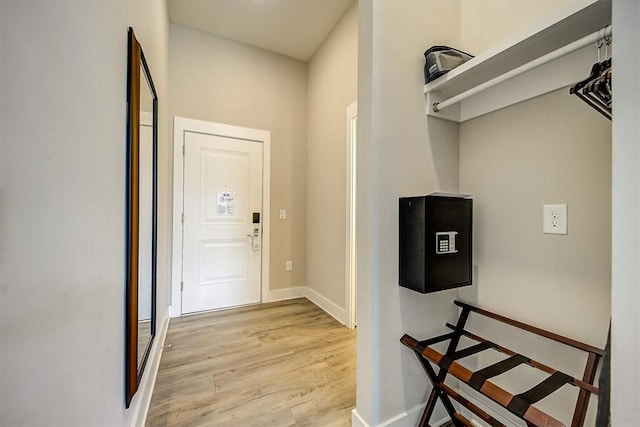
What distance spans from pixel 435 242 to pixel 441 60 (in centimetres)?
Result: 85

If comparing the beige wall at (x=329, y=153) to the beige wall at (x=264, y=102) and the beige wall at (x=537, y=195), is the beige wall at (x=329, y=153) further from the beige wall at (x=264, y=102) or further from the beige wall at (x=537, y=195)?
the beige wall at (x=537, y=195)

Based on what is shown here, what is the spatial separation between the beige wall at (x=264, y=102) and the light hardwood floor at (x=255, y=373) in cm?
94

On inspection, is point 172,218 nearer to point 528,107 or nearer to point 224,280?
point 224,280

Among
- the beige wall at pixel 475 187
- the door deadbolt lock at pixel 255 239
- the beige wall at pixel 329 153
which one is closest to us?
the beige wall at pixel 475 187

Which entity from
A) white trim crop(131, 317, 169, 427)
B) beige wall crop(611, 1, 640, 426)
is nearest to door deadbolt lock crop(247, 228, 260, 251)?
white trim crop(131, 317, 169, 427)

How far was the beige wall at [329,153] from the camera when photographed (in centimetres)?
265

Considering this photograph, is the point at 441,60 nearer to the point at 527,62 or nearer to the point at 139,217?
the point at 527,62

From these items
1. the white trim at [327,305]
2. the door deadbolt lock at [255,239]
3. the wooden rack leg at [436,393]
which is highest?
the door deadbolt lock at [255,239]

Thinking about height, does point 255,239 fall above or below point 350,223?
below

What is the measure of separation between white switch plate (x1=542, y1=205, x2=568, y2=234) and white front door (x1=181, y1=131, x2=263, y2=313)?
265 centimetres

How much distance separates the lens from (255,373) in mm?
1800

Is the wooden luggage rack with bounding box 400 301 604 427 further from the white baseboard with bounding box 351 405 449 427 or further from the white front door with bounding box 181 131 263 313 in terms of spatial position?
the white front door with bounding box 181 131 263 313

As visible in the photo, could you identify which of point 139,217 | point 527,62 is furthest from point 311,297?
point 527,62

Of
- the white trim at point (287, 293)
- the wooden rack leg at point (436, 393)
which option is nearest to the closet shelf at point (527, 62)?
the wooden rack leg at point (436, 393)
